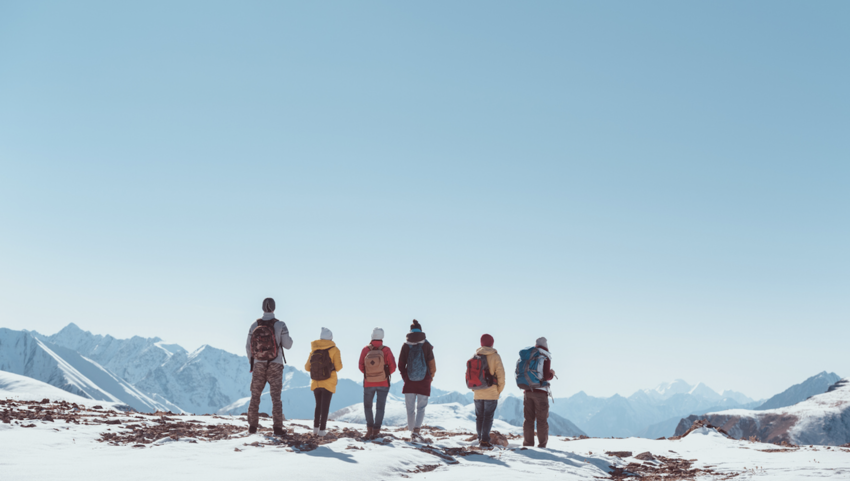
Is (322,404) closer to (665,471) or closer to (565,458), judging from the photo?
(565,458)

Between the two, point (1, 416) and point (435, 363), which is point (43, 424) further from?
point (435, 363)

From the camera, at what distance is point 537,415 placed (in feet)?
50.9

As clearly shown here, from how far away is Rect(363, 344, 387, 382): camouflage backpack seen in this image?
15430 mm

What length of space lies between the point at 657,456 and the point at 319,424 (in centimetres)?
1016

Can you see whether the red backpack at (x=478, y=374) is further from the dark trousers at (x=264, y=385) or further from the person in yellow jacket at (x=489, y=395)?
the dark trousers at (x=264, y=385)

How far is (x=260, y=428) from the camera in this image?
1543 centimetres

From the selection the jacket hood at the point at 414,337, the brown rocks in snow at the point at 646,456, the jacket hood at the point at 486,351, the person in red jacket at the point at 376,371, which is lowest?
the brown rocks in snow at the point at 646,456

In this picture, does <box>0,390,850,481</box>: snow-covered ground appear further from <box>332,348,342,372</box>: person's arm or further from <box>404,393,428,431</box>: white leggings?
<box>332,348,342,372</box>: person's arm

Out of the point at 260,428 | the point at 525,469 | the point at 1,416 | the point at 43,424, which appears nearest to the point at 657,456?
the point at 525,469

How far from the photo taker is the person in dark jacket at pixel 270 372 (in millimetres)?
14008

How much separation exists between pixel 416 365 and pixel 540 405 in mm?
3870

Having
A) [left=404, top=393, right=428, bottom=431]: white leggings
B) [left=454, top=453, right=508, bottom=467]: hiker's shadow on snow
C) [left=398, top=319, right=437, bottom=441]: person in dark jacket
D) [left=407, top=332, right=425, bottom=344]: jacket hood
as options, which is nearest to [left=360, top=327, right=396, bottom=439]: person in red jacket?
[left=398, top=319, right=437, bottom=441]: person in dark jacket

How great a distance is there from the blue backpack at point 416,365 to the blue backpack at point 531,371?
2841mm

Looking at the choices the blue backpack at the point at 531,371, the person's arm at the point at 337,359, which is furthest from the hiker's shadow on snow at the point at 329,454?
the blue backpack at the point at 531,371
